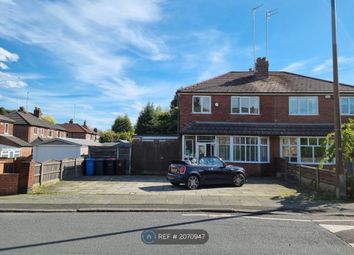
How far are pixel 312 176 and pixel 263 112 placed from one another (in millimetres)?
10158

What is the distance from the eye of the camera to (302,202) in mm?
12820

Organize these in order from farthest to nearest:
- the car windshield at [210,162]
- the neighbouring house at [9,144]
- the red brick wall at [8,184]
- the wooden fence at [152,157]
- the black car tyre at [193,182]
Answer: the neighbouring house at [9,144] → the wooden fence at [152,157] → the car windshield at [210,162] → the black car tyre at [193,182] → the red brick wall at [8,184]

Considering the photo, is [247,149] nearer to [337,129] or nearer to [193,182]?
[193,182]

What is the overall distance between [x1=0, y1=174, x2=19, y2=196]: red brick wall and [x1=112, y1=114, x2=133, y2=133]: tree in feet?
230

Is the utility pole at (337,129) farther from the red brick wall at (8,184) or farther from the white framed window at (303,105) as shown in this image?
the red brick wall at (8,184)

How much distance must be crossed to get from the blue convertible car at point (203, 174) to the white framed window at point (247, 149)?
23.6 ft

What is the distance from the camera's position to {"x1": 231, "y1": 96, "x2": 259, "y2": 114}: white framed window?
26.5m

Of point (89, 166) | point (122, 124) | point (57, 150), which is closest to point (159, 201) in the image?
point (89, 166)

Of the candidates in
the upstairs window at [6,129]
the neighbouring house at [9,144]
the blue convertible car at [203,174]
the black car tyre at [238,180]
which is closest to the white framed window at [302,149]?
the black car tyre at [238,180]

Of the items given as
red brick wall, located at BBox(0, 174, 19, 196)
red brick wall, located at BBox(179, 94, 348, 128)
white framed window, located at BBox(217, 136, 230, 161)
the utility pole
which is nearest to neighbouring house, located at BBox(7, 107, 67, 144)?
red brick wall, located at BBox(179, 94, 348, 128)

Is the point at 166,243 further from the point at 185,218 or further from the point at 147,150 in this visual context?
the point at 147,150

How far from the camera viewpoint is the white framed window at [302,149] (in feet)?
82.2

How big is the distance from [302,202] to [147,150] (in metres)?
14.5

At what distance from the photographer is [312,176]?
16.9 metres
